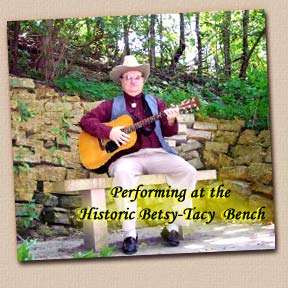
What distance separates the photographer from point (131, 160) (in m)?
3.37

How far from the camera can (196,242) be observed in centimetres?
339

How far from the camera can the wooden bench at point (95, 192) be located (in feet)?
10.9

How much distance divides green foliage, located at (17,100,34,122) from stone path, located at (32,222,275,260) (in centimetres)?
66

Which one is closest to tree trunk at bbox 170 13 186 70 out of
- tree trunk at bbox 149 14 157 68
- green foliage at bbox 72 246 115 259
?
tree trunk at bbox 149 14 157 68

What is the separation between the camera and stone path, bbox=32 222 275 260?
132 inches

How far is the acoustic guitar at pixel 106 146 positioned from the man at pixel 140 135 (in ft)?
0.07

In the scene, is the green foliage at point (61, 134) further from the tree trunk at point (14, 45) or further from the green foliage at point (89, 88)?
the tree trunk at point (14, 45)

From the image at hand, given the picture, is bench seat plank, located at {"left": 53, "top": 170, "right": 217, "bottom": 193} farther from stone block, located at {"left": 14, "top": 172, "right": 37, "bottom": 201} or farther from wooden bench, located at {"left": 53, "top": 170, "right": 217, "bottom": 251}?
stone block, located at {"left": 14, "top": 172, "right": 37, "bottom": 201}

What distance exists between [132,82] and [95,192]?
618 millimetres

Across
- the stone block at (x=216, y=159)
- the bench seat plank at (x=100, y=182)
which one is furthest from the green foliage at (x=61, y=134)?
the stone block at (x=216, y=159)

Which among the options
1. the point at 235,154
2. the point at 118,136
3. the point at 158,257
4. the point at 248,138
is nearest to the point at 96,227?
the point at 158,257

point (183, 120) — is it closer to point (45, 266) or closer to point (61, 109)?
point (61, 109)

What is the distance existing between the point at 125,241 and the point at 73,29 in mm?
1154

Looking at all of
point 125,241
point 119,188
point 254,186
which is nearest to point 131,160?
point 119,188
